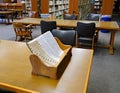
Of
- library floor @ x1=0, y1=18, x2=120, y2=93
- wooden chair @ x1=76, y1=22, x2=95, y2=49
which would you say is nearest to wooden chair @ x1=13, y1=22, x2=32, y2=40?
wooden chair @ x1=76, y1=22, x2=95, y2=49

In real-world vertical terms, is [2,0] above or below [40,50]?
above

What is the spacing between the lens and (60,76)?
128cm

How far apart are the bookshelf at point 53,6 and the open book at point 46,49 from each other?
19.8ft

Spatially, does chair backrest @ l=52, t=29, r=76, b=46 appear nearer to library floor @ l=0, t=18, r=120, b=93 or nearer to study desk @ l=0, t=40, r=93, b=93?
study desk @ l=0, t=40, r=93, b=93

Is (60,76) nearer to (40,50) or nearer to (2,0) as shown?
(40,50)

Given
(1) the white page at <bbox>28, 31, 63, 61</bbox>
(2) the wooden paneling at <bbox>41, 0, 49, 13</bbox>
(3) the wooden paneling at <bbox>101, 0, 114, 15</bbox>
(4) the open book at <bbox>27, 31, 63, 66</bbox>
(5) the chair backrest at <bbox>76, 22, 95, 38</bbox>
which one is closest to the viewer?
(4) the open book at <bbox>27, 31, 63, 66</bbox>

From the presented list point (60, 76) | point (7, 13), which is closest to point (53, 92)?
point (60, 76)

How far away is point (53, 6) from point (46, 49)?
6.82 m

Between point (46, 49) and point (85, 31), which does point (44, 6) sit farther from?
point (46, 49)

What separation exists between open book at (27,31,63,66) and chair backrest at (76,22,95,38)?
7.15ft

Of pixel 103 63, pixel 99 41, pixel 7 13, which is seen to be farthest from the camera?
pixel 7 13

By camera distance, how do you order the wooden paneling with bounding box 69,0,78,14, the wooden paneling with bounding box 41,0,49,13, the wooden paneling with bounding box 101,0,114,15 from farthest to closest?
1. the wooden paneling with bounding box 41,0,49,13
2. the wooden paneling with bounding box 69,0,78,14
3. the wooden paneling with bounding box 101,0,114,15

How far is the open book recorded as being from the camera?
4.32ft

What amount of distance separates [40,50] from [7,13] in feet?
24.0
